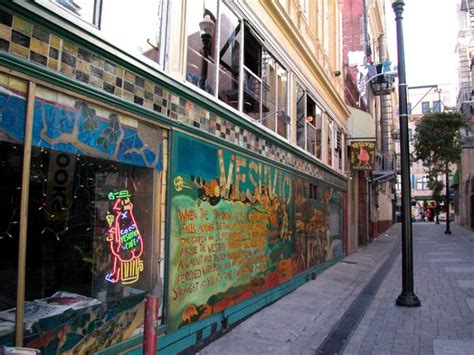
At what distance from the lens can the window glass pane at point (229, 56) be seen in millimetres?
6734

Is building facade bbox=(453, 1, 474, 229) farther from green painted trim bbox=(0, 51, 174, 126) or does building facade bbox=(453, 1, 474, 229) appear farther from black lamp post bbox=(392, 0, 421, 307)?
green painted trim bbox=(0, 51, 174, 126)

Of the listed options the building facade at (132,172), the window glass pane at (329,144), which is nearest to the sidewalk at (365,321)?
the building facade at (132,172)

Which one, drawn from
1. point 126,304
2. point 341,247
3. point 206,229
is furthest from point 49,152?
point 341,247

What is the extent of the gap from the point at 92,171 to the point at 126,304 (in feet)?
4.21

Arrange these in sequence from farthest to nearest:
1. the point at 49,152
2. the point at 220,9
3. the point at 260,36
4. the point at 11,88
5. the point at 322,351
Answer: the point at 260,36
the point at 220,9
the point at 322,351
the point at 49,152
the point at 11,88

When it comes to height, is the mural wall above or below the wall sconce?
below

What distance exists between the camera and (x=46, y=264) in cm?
407

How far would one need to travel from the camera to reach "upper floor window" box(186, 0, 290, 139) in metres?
6.06

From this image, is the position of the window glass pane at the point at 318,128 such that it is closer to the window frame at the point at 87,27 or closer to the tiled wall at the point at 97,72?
the tiled wall at the point at 97,72

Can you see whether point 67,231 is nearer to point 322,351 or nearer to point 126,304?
→ point 126,304

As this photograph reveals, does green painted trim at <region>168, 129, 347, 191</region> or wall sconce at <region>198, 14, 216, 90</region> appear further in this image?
wall sconce at <region>198, 14, 216, 90</region>

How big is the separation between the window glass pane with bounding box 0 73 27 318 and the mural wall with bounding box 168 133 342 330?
5.61 ft

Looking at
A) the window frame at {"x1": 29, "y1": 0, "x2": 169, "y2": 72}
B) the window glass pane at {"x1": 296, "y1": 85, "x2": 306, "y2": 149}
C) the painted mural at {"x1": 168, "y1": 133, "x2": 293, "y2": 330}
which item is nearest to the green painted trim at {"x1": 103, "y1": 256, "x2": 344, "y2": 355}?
the painted mural at {"x1": 168, "y1": 133, "x2": 293, "y2": 330}

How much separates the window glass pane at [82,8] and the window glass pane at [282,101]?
5626mm
